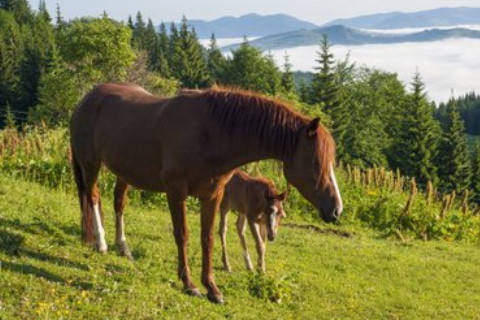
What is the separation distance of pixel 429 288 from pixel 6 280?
661 cm

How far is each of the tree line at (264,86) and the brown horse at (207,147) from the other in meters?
42.8

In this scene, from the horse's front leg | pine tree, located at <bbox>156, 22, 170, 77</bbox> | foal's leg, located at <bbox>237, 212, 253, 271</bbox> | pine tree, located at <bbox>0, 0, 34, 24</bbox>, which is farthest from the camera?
pine tree, located at <bbox>0, 0, 34, 24</bbox>

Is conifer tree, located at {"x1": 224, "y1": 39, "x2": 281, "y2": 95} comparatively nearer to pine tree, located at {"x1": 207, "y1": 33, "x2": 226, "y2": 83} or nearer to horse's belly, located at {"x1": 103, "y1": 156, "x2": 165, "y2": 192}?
pine tree, located at {"x1": 207, "y1": 33, "x2": 226, "y2": 83}

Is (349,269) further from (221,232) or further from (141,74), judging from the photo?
(141,74)

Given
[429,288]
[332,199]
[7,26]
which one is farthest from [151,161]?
[7,26]

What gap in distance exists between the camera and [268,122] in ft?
18.4

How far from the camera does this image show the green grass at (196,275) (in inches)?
211

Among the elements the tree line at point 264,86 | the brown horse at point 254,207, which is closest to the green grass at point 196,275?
the brown horse at point 254,207

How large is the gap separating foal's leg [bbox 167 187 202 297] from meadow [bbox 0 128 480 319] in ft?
0.60

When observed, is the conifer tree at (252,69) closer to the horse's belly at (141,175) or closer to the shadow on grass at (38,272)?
the horse's belly at (141,175)

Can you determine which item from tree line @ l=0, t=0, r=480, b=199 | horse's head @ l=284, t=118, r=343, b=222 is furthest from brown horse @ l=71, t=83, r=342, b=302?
tree line @ l=0, t=0, r=480, b=199

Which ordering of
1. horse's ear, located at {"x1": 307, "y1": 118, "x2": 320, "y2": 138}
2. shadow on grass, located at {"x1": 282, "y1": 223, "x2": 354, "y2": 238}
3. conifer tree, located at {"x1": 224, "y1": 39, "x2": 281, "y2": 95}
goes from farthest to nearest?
conifer tree, located at {"x1": 224, "y1": 39, "x2": 281, "y2": 95}
shadow on grass, located at {"x1": 282, "y1": 223, "x2": 354, "y2": 238}
horse's ear, located at {"x1": 307, "y1": 118, "x2": 320, "y2": 138}

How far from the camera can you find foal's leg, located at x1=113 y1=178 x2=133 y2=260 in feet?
24.2

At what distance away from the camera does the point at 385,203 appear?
592 inches
